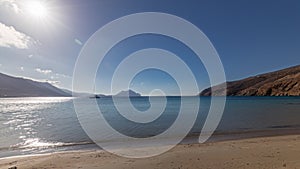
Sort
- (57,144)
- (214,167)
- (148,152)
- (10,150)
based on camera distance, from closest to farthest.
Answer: (214,167) → (148,152) → (10,150) → (57,144)

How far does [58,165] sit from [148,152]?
598 centimetres

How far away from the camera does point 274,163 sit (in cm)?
1228

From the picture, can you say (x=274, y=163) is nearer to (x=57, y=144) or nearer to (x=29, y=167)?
(x=29, y=167)

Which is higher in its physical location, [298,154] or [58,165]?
[58,165]

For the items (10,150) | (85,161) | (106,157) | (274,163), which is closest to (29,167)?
(85,161)

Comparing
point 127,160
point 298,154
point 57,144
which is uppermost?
point 57,144

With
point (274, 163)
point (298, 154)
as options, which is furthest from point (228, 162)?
point (298, 154)

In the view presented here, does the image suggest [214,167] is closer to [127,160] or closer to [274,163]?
[274,163]

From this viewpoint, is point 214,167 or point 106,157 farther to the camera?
point 106,157

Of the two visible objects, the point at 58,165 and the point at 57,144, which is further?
the point at 57,144

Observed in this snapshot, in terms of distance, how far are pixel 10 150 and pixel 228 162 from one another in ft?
59.2

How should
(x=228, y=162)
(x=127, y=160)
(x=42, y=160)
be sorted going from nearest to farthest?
(x=228, y=162), (x=127, y=160), (x=42, y=160)

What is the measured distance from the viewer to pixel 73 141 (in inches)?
973

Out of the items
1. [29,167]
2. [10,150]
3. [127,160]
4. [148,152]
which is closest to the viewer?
[29,167]
